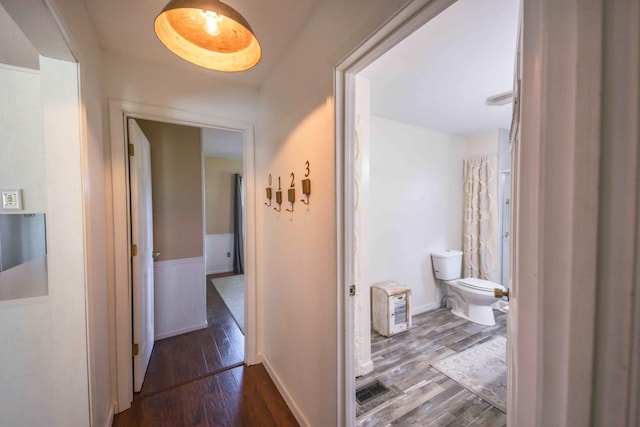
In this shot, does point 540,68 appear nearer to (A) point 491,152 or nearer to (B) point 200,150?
(B) point 200,150

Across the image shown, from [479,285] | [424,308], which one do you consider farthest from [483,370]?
[424,308]

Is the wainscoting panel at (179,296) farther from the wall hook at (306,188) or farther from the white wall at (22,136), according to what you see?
the wall hook at (306,188)

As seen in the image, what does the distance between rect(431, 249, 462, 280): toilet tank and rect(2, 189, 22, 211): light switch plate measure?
12.1 ft

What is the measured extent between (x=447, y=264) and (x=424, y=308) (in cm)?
65

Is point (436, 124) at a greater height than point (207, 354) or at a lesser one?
greater

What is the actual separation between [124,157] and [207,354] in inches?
72.6

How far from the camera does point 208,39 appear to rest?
0.99m

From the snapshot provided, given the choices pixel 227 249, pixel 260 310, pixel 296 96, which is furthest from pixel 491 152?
pixel 227 249

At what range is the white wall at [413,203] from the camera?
2.75m

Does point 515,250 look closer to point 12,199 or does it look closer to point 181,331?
point 12,199

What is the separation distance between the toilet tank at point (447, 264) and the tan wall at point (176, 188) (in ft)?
9.57

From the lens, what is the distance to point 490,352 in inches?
88.3

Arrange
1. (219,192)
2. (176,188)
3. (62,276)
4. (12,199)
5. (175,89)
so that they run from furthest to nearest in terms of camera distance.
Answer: (219,192) < (176,188) < (175,89) < (12,199) < (62,276)

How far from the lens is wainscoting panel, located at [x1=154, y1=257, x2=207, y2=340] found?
2.53m
